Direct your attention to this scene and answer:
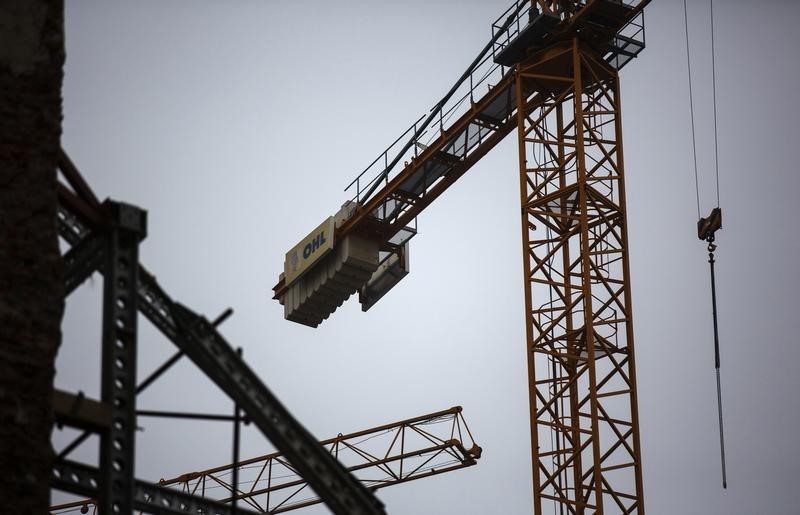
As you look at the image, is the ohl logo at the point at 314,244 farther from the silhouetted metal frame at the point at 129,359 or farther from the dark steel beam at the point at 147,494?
the silhouetted metal frame at the point at 129,359

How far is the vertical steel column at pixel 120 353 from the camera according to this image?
14.4 metres

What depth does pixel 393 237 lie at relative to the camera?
43594 mm

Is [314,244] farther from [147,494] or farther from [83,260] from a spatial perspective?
[83,260]

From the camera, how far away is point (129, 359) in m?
14.7

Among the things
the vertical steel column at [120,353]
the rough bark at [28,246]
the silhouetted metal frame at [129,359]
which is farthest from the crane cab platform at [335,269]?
the rough bark at [28,246]

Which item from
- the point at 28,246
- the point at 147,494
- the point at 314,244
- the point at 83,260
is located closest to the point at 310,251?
the point at 314,244

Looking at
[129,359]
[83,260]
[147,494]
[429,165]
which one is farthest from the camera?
[429,165]

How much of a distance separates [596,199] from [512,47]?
5.11 m

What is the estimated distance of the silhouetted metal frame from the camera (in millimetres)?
14562

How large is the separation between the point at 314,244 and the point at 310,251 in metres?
0.40

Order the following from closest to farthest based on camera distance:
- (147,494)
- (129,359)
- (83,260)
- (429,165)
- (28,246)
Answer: (28,246)
(129,359)
(83,260)
(147,494)
(429,165)

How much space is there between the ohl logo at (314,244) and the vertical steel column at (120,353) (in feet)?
92.7

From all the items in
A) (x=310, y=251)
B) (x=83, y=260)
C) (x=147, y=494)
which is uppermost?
(x=310, y=251)

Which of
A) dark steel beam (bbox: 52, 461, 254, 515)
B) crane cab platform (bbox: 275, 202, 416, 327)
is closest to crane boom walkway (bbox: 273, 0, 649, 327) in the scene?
crane cab platform (bbox: 275, 202, 416, 327)
